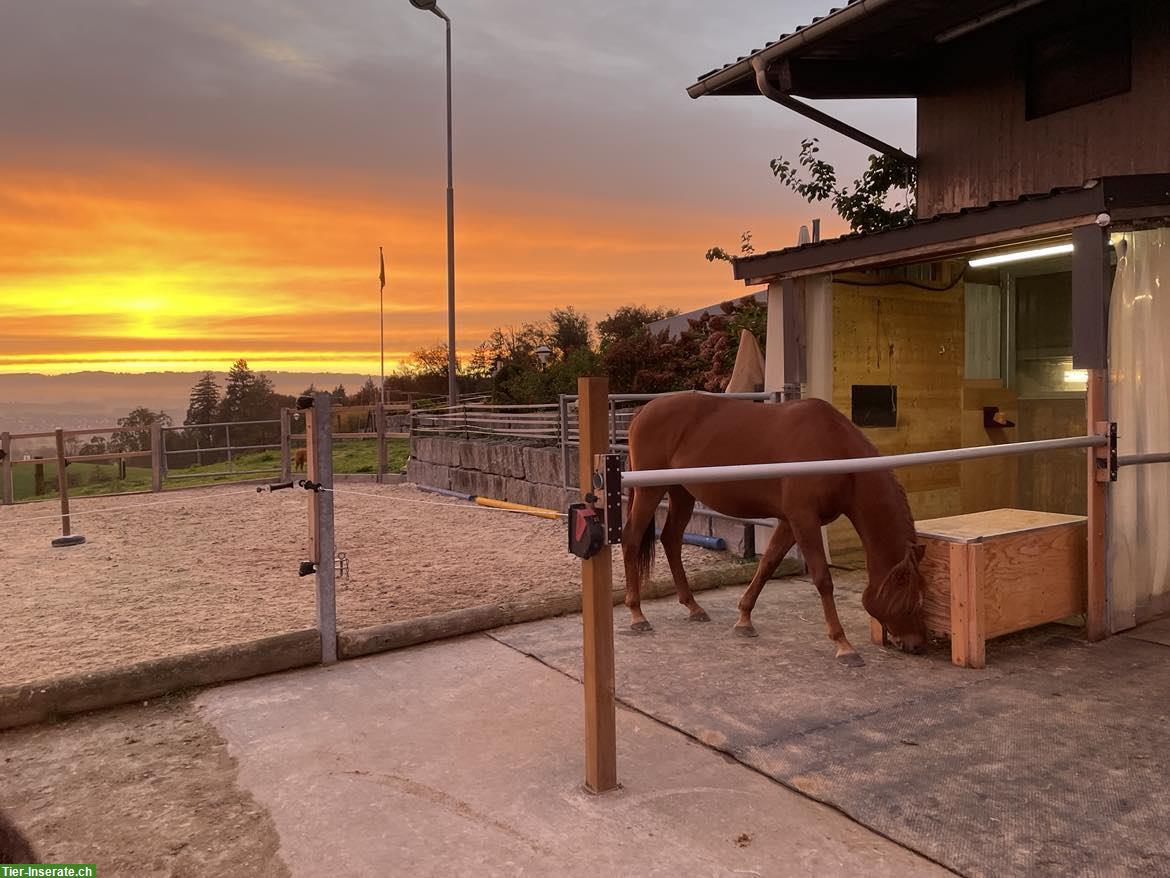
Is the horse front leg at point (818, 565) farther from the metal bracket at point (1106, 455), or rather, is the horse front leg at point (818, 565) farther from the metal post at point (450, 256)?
the metal post at point (450, 256)

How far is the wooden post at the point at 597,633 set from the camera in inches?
94.7

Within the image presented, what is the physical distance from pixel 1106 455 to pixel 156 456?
15.0 metres

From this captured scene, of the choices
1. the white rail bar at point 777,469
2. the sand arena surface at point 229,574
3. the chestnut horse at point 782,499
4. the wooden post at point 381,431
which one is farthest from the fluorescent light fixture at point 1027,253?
the wooden post at point 381,431

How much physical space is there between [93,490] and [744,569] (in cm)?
1514

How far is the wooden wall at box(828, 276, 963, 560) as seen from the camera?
19.5 ft

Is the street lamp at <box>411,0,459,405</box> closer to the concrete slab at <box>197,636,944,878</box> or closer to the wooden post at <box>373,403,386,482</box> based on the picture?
the wooden post at <box>373,403,386,482</box>

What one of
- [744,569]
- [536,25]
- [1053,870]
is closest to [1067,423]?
[744,569]

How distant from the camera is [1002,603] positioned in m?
3.83

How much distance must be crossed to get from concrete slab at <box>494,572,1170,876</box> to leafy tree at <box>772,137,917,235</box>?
7.25 meters

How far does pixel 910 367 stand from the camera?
20.9ft

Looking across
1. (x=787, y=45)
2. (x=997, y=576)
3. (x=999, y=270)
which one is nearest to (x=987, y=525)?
(x=997, y=576)

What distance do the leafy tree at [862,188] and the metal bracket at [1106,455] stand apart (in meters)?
6.38

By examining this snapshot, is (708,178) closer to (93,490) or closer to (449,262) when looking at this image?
(449,262)

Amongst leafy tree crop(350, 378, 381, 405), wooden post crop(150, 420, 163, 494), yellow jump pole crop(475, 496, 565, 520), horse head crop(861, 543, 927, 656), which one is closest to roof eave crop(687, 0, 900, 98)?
horse head crop(861, 543, 927, 656)
